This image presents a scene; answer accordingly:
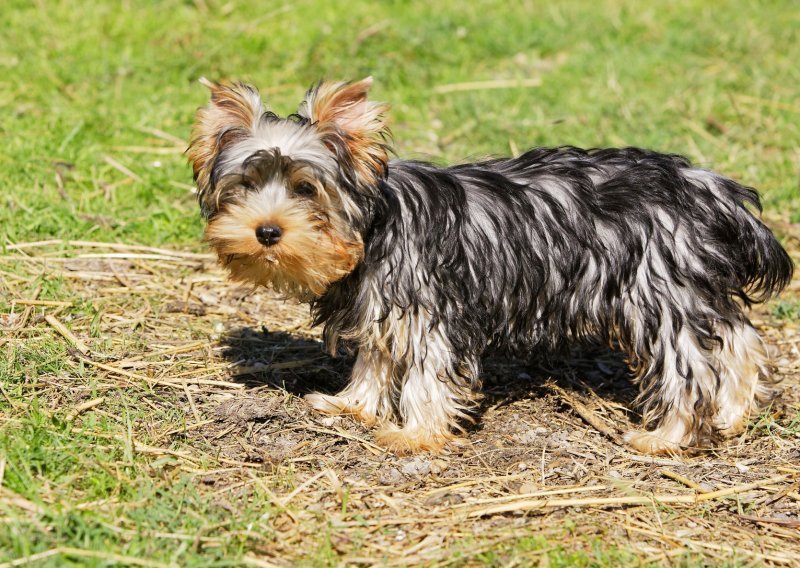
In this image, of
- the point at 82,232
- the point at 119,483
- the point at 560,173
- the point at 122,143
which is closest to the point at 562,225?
the point at 560,173

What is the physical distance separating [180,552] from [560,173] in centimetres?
280

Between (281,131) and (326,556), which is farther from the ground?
(281,131)

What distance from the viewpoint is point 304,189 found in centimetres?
471

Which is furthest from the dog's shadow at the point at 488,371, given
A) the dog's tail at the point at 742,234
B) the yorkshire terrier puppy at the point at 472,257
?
the dog's tail at the point at 742,234

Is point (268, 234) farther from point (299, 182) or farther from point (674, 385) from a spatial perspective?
point (674, 385)


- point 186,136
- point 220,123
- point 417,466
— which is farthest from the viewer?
point 186,136

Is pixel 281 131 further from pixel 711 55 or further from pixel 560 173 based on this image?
pixel 711 55

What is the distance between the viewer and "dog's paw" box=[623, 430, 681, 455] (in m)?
5.36

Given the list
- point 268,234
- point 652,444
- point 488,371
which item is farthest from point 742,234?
point 268,234

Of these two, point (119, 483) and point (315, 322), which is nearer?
point (119, 483)

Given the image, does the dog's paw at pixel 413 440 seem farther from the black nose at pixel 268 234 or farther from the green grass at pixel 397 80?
the green grass at pixel 397 80

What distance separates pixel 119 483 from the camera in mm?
4395

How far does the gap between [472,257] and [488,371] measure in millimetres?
1439

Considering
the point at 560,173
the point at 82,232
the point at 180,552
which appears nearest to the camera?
the point at 180,552
